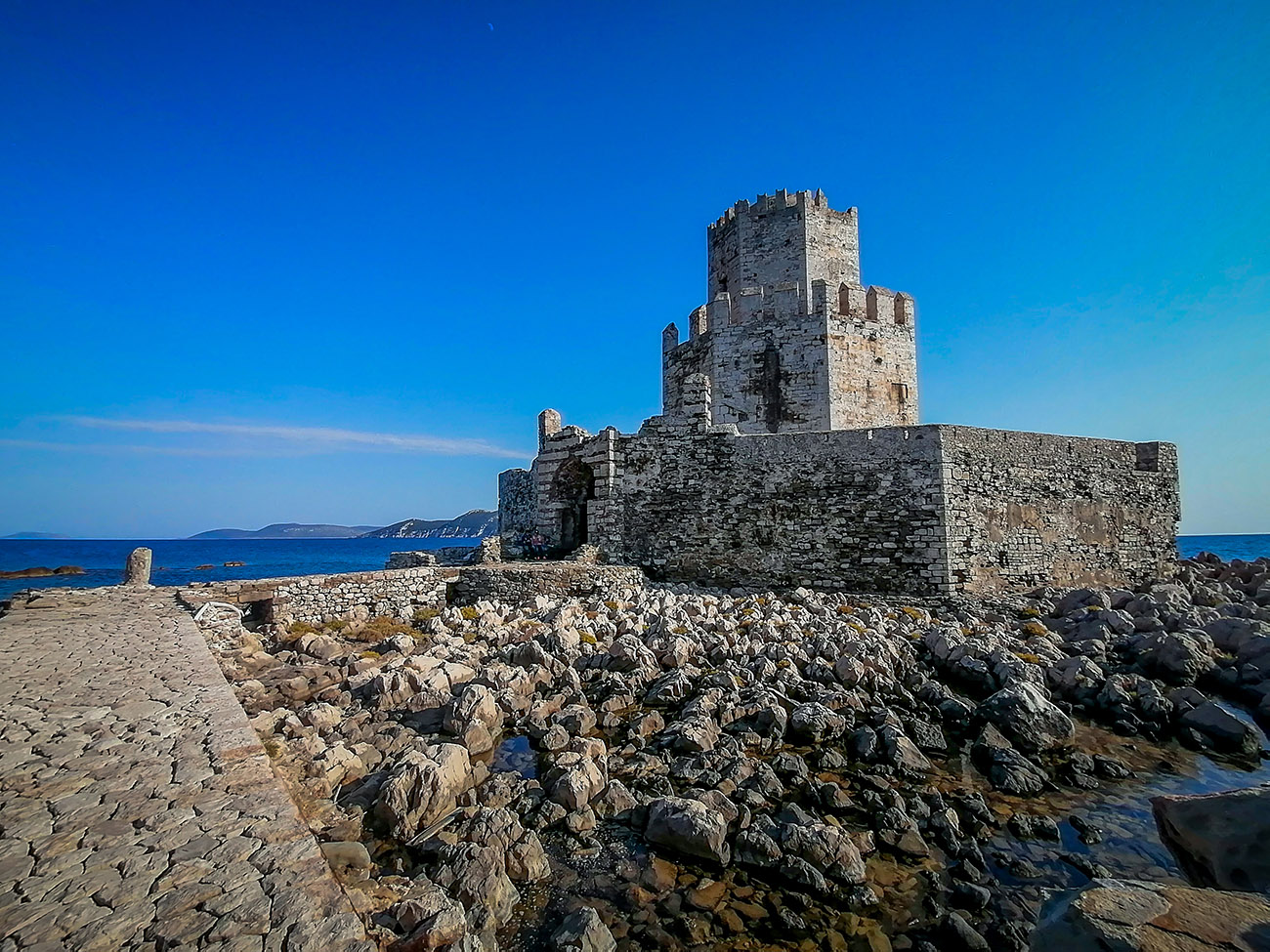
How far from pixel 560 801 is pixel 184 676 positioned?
13.9 ft

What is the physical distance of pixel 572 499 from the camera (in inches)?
723

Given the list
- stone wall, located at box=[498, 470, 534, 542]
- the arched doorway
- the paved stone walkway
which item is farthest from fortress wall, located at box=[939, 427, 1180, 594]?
stone wall, located at box=[498, 470, 534, 542]

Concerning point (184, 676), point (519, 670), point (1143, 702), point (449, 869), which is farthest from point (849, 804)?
point (184, 676)

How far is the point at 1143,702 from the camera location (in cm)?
741

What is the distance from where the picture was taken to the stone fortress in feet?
44.1

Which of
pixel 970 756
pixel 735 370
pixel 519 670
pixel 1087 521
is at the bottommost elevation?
pixel 970 756

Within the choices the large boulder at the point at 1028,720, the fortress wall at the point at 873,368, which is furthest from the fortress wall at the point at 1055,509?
the large boulder at the point at 1028,720

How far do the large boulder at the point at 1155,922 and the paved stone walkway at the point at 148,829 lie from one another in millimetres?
3062

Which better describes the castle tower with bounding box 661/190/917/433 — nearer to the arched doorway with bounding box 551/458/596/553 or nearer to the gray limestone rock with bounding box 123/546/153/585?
the arched doorway with bounding box 551/458/596/553

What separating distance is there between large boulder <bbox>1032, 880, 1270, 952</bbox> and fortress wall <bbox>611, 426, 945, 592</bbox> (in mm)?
10950

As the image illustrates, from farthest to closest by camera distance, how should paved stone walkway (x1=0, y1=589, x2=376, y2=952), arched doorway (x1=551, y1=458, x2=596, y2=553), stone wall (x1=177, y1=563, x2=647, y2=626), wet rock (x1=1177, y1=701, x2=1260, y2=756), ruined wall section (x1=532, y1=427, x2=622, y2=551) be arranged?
1. arched doorway (x1=551, y1=458, x2=596, y2=553)
2. ruined wall section (x1=532, y1=427, x2=622, y2=551)
3. stone wall (x1=177, y1=563, x2=647, y2=626)
4. wet rock (x1=1177, y1=701, x2=1260, y2=756)
5. paved stone walkway (x1=0, y1=589, x2=376, y2=952)

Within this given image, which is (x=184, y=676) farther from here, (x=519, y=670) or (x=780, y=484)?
(x=780, y=484)

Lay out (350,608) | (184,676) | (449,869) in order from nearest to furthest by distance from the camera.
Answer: (449,869)
(184,676)
(350,608)

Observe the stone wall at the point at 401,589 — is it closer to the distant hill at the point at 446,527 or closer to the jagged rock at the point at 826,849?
the jagged rock at the point at 826,849
